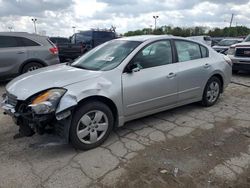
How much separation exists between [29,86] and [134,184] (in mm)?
1965

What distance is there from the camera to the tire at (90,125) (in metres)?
3.50

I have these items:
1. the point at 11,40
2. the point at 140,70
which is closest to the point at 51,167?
the point at 140,70

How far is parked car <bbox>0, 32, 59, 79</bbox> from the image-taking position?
316 inches

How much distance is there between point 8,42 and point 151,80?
5796mm

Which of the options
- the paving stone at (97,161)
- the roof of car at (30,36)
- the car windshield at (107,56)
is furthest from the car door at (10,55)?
the paving stone at (97,161)

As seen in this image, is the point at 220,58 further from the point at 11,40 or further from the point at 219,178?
the point at 11,40

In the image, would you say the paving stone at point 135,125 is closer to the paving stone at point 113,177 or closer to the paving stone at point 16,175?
the paving stone at point 113,177

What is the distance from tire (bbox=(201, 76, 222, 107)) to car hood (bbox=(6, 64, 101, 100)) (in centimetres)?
262

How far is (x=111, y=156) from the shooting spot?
3537 millimetres

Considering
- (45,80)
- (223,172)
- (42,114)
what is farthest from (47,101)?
(223,172)

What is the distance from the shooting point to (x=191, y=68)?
16.3ft

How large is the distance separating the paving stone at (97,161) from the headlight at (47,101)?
2.55 feet

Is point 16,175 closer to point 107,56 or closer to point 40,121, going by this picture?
point 40,121

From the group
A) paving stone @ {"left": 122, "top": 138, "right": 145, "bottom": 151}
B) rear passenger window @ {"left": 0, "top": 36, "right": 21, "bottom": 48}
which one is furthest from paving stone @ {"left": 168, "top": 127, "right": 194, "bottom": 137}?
rear passenger window @ {"left": 0, "top": 36, "right": 21, "bottom": 48}
